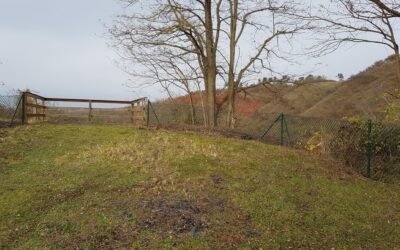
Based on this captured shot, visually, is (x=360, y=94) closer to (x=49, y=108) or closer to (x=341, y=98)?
(x=341, y=98)

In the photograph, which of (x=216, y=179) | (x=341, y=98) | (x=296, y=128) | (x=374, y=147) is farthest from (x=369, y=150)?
(x=341, y=98)

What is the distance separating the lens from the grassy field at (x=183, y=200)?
5406 millimetres

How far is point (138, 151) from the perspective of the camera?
31.9ft

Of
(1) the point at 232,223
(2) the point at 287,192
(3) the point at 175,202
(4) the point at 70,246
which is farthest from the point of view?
(2) the point at 287,192

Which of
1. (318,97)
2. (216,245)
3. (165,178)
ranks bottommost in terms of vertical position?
(216,245)

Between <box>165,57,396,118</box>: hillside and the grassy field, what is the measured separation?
65.3ft

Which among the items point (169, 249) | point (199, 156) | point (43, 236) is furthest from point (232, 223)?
point (199, 156)

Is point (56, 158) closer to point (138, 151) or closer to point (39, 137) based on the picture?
point (138, 151)

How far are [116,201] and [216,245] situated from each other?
6.69 ft

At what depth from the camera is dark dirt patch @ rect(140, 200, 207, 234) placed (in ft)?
18.2

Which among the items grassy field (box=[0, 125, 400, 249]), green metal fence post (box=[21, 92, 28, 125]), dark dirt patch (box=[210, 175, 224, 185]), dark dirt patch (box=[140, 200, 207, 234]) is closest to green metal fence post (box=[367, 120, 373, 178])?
grassy field (box=[0, 125, 400, 249])

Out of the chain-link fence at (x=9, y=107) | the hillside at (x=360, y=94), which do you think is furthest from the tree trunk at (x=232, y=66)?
the hillside at (x=360, y=94)

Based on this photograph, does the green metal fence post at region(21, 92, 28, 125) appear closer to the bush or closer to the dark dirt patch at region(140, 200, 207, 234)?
the dark dirt patch at region(140, 200, 207, 234)

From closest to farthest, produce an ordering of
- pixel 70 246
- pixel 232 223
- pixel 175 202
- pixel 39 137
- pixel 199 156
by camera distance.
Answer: pixel 70 246
pixel 232 223
pixel 175 202
pixel 199 156
pixel 39 137
